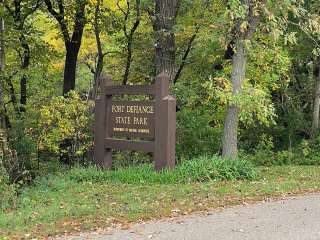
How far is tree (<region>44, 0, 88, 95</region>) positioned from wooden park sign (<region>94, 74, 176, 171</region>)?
7.19 m

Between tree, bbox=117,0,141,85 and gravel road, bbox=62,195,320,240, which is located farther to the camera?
tree, bbox=117,0,141,85

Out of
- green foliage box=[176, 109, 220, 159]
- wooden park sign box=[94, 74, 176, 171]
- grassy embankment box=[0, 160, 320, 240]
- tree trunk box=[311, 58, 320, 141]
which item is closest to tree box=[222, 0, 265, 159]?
grassy embankment box=[0, 160, 320, 240]

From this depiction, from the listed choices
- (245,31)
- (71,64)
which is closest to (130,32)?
(71,64)

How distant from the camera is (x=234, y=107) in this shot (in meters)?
13.3

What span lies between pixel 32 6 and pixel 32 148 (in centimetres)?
759

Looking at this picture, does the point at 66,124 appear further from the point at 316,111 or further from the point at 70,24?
the point at 316,111

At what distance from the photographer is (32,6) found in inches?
807

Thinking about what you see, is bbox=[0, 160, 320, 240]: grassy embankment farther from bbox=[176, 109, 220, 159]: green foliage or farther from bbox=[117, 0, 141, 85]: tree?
bbox=[117, 0, 141, 85]: tree

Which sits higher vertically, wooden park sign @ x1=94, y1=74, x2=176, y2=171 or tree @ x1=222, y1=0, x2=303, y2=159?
tree @ x1=222, y1=0, x2=303, y2=159

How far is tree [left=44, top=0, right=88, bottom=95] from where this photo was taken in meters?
19.9

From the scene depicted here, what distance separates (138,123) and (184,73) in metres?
8.32

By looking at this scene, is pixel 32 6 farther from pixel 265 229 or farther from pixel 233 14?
pixel 265 229

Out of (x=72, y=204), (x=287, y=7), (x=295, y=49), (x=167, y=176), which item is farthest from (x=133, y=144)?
(x=295, y=49)

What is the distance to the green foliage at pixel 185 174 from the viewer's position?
11602 millimetres
